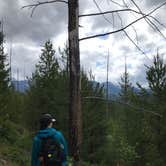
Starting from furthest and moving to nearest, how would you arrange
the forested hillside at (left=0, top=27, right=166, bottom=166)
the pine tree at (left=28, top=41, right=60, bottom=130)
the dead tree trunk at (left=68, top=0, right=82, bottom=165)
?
the pine tree at (left=28, top=41, right=60, bottom=130), the forested hillside at (left=0, top=27, right=166, bottom=166), the dead tree trunk at (left=68, top=0, right=82, bottom=165)

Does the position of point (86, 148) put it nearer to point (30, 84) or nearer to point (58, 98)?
point (58, 98)

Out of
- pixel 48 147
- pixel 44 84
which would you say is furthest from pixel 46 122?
pixel 44 84

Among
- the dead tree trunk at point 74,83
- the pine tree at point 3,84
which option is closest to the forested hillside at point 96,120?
the pine tree at point 3,84

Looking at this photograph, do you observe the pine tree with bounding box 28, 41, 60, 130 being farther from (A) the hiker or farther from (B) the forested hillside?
(A) the hiker

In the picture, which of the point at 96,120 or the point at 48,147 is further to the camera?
the point at 96,120

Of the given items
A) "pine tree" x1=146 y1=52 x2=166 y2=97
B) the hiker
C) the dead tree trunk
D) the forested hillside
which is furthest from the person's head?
"pine tree" x1=146 y1=52 x2=166 y2=97

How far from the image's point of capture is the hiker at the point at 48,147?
558 cm

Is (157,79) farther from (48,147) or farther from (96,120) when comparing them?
(48,147)

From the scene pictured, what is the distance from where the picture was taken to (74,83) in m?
5.89

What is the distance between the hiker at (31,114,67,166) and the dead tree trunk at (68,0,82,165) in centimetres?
24

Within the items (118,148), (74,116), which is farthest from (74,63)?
(118,148)

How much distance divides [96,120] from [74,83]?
23.2 metres

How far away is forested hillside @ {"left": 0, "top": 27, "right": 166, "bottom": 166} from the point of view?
24.6 meters

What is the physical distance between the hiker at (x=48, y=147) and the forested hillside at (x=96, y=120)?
1246cm
